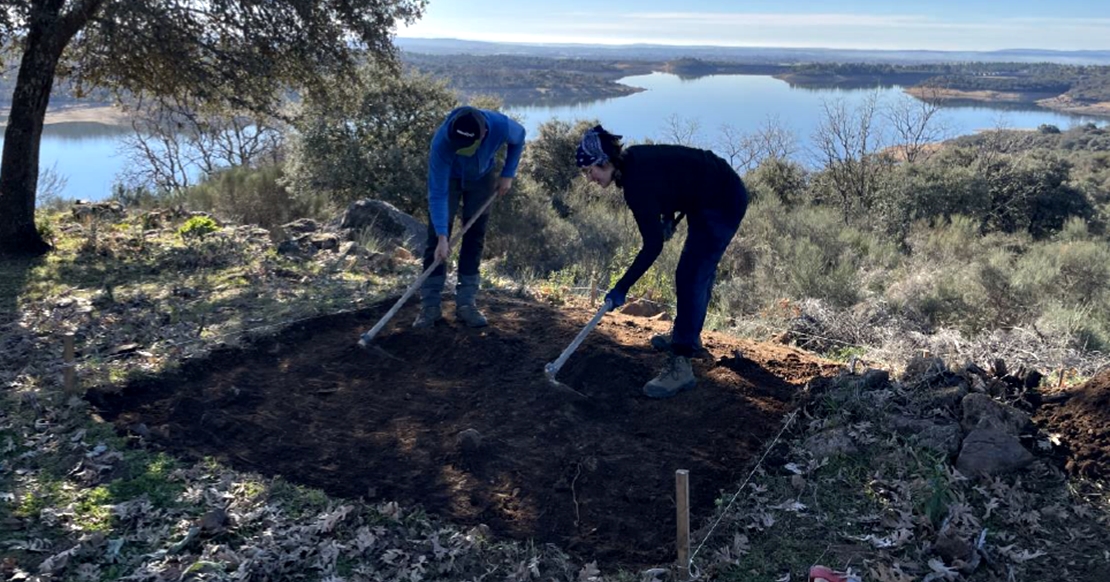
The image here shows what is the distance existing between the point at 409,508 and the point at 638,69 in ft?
223

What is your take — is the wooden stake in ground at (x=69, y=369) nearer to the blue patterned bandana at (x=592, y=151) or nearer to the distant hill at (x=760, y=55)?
the blue patterned bandana at (x=592, y=151)

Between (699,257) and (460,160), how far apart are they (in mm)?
2071

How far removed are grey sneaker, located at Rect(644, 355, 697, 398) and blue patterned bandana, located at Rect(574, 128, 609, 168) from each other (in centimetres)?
136

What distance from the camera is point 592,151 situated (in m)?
4.65

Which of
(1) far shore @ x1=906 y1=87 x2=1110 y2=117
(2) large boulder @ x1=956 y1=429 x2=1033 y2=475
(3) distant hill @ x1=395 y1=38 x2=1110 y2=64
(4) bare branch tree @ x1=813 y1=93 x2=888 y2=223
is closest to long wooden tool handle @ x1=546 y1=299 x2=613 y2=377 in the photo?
(2) large boulder @ x1=956 y1=429 x2=1033 y2=475

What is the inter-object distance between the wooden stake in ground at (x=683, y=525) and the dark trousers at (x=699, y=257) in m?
1.70

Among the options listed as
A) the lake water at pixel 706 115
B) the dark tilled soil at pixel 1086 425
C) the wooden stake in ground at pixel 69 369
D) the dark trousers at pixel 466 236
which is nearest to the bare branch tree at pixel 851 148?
the lake water at pixel 706 115

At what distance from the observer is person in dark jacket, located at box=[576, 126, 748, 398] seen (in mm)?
4707

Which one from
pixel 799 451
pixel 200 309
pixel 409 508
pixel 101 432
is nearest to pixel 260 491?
pixel 409 508

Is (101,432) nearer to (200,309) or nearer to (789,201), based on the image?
(200,309)

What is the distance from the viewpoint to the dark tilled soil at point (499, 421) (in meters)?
4.23

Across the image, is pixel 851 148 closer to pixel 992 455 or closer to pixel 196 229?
pixel 196 229

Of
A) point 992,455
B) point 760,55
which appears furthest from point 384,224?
point 760,55

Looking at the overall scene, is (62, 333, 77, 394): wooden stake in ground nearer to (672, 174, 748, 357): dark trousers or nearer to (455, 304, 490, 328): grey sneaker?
(455, 304, 490, 328): grey sneaker
